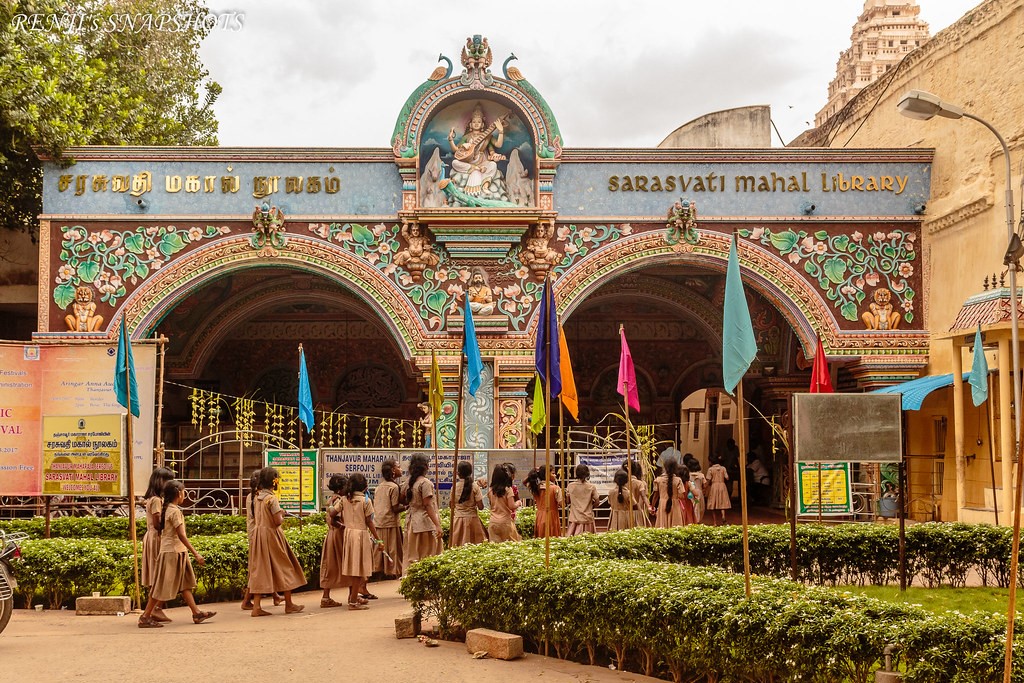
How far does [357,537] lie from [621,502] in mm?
3363

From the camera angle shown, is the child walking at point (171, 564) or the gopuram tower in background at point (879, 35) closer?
the child walking at point (171, 564)

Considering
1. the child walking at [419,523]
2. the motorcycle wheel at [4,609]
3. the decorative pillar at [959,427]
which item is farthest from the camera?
the decorative pillar at [959,427]

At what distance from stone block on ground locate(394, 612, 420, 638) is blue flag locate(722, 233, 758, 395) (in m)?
2.98

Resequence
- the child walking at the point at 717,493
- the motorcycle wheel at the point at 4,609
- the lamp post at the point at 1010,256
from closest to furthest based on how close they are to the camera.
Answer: the lamp post at the point at 1010,256
the motorcycle wheel at the point at 4,609
the child walking at the point at 717,493

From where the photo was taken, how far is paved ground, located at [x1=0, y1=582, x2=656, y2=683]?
673cm

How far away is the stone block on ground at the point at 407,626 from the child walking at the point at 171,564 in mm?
1884

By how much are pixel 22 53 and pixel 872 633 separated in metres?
A: 15.7

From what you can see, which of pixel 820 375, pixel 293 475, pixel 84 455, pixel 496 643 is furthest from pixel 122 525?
pixel 820 375

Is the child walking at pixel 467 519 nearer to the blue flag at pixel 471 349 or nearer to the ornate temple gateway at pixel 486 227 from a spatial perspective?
the blue flag at pixel 471 349

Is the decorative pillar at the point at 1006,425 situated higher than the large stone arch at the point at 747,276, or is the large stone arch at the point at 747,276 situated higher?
the large stone arch at the point at 747,276

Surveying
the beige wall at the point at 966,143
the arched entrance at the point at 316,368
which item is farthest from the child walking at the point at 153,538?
the arched entrance at the point at 316,368

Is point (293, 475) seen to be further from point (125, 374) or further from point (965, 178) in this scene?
point (965, 178)

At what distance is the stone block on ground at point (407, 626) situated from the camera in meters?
8.14

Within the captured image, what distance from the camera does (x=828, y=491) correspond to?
13500 millimetres
